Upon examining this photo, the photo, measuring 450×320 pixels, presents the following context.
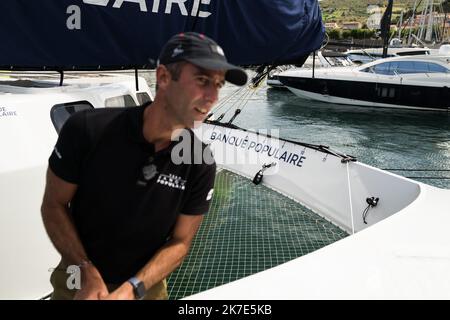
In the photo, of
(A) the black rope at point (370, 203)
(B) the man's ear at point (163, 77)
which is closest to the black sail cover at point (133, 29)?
(B) the man's ear at point (163, 77)

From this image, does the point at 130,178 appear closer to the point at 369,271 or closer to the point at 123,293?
the point at 123,293

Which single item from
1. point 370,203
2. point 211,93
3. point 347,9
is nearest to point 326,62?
point 370,203

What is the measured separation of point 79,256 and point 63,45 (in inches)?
74.5

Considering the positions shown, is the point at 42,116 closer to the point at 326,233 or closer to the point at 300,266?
the point at 300,266

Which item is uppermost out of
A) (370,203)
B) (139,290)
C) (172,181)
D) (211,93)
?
(211,93)

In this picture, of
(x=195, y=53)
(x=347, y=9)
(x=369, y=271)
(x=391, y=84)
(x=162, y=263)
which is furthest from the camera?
(x=347, y=9)

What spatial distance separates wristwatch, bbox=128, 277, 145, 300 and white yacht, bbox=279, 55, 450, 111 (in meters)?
19.2

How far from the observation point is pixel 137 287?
179cm

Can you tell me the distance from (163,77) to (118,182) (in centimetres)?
46

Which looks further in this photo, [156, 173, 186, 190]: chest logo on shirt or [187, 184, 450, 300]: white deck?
[187, 184, 450, 300]: white deck

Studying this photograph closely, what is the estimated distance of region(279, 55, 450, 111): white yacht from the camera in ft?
60.0

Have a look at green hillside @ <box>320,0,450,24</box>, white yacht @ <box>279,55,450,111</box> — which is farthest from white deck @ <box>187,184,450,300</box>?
green hillside @ <box>320,0,450,24</box>

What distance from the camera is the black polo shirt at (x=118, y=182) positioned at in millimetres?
1702

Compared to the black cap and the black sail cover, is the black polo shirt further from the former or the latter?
the black sail cover
